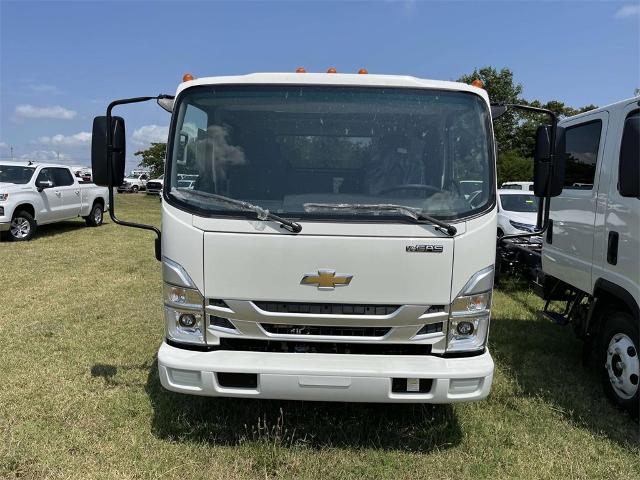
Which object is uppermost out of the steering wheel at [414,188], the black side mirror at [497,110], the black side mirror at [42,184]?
the black side mirror at [497,110]

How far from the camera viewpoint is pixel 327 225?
3.00 m

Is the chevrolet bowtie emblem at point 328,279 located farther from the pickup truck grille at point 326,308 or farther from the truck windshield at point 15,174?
the truck windshield at point 15,174

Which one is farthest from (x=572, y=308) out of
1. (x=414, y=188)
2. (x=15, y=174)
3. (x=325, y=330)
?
(x=15, y=174)

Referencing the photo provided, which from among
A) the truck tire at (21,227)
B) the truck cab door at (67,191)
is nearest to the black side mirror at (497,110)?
the truck tire at (21,227)

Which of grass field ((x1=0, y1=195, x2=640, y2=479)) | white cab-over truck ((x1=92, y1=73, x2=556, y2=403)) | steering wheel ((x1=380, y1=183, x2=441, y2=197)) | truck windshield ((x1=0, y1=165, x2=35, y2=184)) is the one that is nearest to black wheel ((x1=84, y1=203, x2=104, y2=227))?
truck windshield ((x1=0, y1=165, x2=35, y2=184))

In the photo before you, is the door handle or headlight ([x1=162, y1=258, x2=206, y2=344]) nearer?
headlight ([x1=162, y1=258, x2=206, y2=344])

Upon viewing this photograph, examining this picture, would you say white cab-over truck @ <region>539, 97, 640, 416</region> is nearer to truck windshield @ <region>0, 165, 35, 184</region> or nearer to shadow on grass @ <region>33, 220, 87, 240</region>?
truck windshield @ <region>0, 165, 35, 184</region>

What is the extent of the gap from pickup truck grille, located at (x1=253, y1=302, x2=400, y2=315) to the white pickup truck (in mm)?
10795

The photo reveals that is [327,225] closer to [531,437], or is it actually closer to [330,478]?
[330,478]

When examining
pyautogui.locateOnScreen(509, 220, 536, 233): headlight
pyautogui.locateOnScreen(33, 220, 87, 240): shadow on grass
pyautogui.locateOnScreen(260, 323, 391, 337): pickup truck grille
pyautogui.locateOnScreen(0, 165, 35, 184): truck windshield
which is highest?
pyautogui.locateOnScreen(0, 165, 35, 184): truck windshield

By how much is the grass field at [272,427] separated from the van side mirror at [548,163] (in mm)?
1693

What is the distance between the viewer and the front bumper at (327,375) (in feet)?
9.70

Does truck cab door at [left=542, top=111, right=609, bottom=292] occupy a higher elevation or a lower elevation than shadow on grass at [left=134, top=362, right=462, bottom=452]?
higher

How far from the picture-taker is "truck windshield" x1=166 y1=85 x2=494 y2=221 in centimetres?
322
